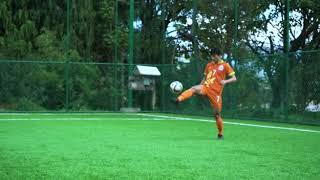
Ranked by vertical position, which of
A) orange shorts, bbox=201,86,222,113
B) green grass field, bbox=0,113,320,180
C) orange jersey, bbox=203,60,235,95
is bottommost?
green grass field, bbox=0,113,320,180

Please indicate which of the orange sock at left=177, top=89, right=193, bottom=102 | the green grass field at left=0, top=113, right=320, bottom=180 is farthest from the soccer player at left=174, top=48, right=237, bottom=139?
the green grass field at left=0, top=113, right=320, bottom=180

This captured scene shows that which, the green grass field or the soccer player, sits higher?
the soccer player

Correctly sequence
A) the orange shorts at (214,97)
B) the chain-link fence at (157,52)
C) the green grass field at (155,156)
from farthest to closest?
the chain-link fence at (157,52) < the orange shorts at (214,97) < the green grass field at (155,156)

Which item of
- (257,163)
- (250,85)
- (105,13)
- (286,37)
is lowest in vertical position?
(257,163)

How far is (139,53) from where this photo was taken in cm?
2633

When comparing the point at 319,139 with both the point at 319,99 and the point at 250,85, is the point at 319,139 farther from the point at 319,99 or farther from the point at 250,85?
the point at 250,85

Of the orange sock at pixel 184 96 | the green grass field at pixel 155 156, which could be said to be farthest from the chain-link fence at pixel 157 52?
the green grass field at pixel 155 156

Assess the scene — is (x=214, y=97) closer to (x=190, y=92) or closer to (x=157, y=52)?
(x=190, y=92)

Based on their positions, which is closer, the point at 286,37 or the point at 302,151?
the point at 302,151

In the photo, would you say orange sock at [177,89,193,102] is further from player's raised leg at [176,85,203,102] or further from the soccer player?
the soccer player

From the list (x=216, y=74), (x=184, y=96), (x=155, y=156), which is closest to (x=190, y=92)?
(x=184, y=96)

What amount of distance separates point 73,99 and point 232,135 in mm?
12648

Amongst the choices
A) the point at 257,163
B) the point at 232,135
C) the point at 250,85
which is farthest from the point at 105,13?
the point at 257,163

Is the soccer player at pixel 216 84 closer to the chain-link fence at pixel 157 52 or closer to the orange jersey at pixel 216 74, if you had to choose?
the orange jersey at pixel 216 74
